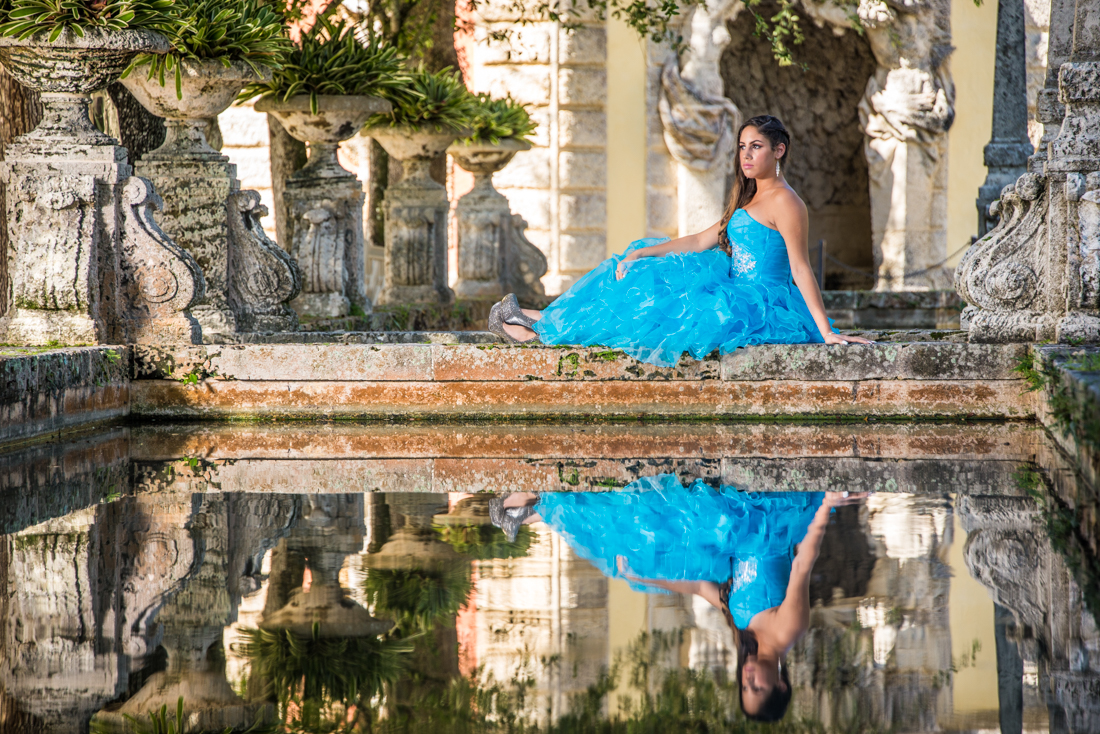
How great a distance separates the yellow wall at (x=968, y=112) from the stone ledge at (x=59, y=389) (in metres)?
11.8

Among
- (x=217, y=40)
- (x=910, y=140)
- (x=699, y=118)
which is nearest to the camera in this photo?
(x=217, y=40)

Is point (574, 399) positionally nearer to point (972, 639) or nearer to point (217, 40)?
point (217, 40)

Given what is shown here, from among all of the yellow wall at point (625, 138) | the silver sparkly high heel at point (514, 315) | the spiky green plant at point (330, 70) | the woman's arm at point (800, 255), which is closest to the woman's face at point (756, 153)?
the woman's arm at point (800, 255)

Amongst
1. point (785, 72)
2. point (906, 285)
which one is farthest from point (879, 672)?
point (785, 72)

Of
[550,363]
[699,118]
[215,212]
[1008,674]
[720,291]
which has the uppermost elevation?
[699,118]

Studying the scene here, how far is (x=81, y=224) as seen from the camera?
5688 mm

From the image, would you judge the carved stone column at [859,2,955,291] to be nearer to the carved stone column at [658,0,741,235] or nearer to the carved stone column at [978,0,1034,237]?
the carved stone column at [658,0,741,235]

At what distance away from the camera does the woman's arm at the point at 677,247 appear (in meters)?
5.98

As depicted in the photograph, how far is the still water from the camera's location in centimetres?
210

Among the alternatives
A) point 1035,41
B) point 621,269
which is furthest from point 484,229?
point 1035,41

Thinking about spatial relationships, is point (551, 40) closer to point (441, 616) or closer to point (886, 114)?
point (886, 114)

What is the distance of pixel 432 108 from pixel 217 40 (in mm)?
3152

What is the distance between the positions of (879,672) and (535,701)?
64cm

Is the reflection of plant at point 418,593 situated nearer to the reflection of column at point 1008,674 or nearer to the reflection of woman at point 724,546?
the reflection of woman at point 724,546
